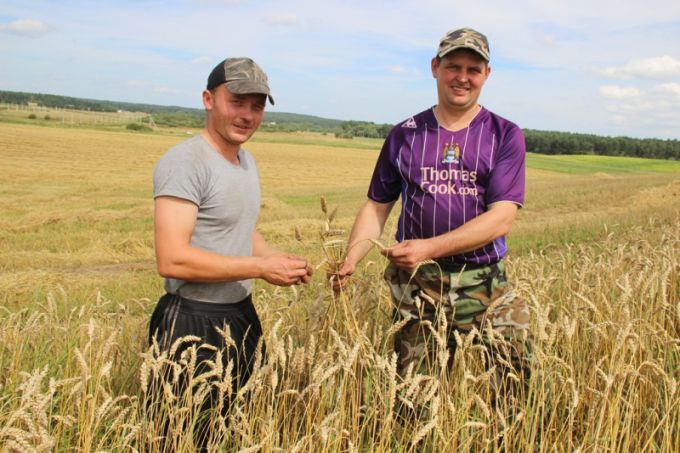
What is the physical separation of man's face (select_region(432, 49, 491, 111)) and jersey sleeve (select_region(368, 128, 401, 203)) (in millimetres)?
377

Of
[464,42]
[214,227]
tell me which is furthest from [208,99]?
[464,42]

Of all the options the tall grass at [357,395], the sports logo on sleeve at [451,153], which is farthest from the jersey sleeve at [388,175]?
the tall grass at [357,395]

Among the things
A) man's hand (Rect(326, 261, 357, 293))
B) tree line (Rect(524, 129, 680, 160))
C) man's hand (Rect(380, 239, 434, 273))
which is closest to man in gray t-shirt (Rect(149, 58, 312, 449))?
man's hand (Rect(326, 261, 357, 293))

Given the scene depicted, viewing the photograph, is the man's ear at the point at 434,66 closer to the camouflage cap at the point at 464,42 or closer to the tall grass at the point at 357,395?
the camouflage cap at the point at 464,42

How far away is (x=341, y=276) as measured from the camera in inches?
123

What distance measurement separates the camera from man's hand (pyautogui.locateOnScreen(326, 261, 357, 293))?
118 inches

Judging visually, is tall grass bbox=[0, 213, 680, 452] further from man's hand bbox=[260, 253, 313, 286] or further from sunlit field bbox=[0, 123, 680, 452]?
man's hand bbox=[260, 253, 313, 286]

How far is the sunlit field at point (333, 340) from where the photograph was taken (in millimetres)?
2268

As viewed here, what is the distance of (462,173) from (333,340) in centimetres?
105

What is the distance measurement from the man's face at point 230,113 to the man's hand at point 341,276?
0.77 metres

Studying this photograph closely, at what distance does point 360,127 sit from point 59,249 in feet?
371

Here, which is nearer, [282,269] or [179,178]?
[179,178]

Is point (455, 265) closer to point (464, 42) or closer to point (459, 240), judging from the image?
point (459, 240)

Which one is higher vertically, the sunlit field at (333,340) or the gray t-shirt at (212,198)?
the gray t-shirt at (212,198)
